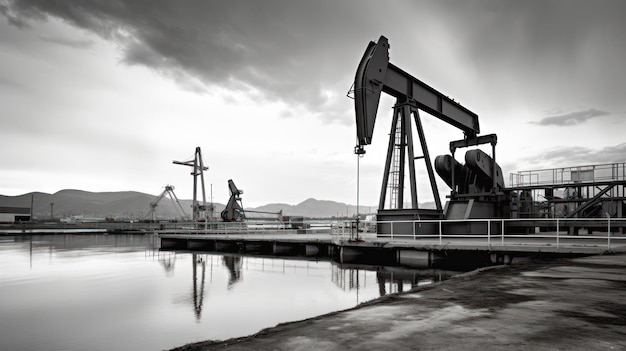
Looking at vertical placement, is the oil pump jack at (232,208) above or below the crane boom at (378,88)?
below

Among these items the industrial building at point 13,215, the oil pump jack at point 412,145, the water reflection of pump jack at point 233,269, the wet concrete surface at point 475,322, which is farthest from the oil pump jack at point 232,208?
the industrial building at point 13,215

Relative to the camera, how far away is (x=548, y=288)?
7.41 meters

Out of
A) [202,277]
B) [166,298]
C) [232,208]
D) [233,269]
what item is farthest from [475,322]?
[232,208]

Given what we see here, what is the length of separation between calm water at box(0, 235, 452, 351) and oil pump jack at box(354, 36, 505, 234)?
13.6 ft

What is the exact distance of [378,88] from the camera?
62.3 ft

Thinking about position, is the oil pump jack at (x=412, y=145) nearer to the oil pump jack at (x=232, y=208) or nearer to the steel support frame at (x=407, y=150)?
the steel support frame at (x=407, y=150)

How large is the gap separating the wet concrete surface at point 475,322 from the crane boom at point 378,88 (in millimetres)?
11642

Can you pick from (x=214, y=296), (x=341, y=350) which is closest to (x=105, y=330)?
(x=214, y=296)

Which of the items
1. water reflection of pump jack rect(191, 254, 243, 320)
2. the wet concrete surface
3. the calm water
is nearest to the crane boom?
the calm water

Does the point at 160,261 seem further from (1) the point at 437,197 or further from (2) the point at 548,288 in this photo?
(2) the point at 548,288

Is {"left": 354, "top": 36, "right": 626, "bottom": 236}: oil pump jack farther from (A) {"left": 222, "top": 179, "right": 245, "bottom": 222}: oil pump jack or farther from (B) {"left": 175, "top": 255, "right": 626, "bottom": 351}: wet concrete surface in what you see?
(A) {"left": 222, "top": 179, "right": 245, "bottom": 222}: oil pump jack

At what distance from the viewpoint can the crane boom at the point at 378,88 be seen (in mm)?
18500

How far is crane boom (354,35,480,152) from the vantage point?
18500mm

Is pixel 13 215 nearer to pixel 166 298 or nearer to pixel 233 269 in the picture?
pixel 233 269
